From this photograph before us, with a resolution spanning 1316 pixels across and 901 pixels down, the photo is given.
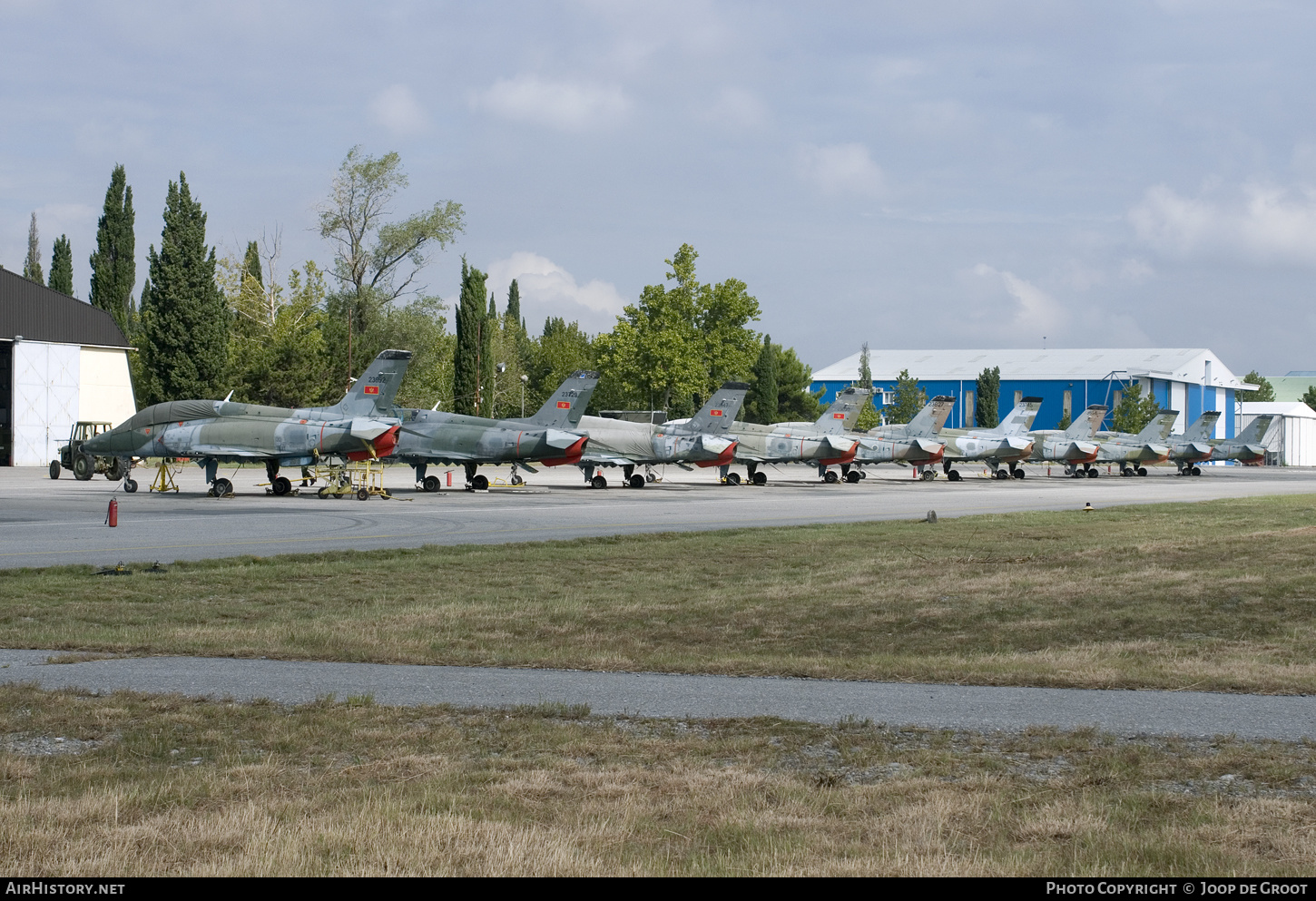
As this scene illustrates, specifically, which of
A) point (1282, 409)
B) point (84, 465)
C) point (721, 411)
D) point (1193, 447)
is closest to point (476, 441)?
point (721, 411)

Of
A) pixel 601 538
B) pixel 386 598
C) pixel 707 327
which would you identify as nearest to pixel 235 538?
pixel 601 538

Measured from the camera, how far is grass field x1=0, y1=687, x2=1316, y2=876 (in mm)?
5242

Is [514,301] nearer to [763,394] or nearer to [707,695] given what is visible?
[763,394]

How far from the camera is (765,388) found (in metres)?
110

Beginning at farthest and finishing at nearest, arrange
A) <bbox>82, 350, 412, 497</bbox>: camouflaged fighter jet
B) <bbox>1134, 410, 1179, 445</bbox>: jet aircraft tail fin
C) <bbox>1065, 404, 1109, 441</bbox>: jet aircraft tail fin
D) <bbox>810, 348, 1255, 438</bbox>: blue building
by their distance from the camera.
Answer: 1. <bbox>810, 348, 1255, 438</bbox>: blue building
2. <bbox>1134, 410, 1179, 445</bbox>: jet aircraft tail fin
3. <bbox>1065, 404, 1109, 441</bbox>: jet aircraft tail fin
4. <bbox>82, 350, 412, 497</bbox>: camouflaged fighter jet

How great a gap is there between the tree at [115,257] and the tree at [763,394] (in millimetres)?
50969

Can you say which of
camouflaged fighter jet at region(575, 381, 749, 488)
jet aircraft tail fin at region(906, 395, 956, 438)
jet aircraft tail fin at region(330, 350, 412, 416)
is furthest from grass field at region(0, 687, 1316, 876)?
jet aircraft tail fin at region(906, 395, 956, 438)

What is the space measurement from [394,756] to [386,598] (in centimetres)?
906

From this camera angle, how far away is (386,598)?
1600 centimetres

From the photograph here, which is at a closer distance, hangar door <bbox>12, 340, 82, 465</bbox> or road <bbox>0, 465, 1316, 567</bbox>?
road <bbox>0, 465, 1316, 567</bbox>

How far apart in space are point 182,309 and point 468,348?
1802cm

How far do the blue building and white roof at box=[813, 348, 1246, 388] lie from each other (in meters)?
0.09

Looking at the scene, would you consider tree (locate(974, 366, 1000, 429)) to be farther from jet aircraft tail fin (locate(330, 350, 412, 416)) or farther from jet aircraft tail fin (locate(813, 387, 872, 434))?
jet aircraft tail fin (locate(330, 350, 412, 416))

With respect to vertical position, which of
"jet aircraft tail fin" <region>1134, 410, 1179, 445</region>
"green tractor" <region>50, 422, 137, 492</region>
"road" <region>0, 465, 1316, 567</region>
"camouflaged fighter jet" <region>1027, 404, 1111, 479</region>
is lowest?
"road" <region>0, 465, 1316, 567</region>
